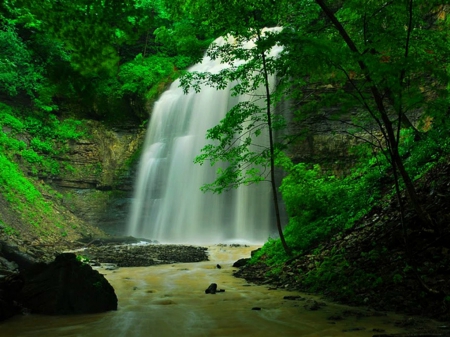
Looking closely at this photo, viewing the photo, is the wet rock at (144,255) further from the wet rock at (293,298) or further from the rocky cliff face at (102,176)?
the rocky cliff face at (102,176)

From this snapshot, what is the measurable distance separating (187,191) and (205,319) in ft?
54.1

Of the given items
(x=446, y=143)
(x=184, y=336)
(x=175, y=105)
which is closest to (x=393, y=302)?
(x=184, y=336)

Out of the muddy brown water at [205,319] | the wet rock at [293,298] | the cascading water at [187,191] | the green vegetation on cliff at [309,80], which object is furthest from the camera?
the cascading water at [187,191]

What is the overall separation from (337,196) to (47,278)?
6.48m

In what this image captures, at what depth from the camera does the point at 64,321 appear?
4.36 m

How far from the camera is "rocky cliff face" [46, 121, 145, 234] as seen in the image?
784 inches

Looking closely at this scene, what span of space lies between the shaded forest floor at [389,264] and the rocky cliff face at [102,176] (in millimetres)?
14786

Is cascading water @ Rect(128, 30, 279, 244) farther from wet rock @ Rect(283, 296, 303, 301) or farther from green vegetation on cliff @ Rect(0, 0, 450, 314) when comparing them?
wet rock @ Rect(283, 296, 303, 301)

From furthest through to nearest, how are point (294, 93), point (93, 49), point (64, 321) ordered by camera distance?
point (294, 93) → point (64, 321) → point (93, 49)

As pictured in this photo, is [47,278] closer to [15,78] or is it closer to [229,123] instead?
[229,123]

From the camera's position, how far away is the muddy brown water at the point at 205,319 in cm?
382

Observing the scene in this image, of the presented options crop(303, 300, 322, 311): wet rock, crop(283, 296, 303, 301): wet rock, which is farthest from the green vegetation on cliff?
crop(303, 300, 322, 311): wet rock

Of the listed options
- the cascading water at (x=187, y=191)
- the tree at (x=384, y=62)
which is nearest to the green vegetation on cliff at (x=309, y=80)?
the tree at (x=384, y=62)

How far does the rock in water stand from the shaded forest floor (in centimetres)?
334
